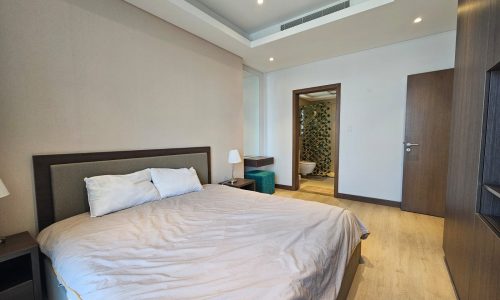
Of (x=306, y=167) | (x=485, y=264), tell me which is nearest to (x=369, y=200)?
(x=306, y=167)

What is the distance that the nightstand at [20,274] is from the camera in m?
1.25

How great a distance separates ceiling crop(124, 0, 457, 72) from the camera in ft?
7.55

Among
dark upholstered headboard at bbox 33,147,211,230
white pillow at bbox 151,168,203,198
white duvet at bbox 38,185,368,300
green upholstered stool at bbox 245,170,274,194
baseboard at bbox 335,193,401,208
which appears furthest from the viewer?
green upholstered stool at bbox 245,170,274,194

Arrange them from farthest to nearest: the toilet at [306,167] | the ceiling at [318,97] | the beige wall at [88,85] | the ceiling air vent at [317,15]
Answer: the ceiling at [318,97] < the toilet at [306,167] < the ceiling air vent at [317,15] < the beige wall at [88,85]

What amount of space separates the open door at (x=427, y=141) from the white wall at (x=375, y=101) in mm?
168

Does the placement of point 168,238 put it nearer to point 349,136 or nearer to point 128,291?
point 128,291

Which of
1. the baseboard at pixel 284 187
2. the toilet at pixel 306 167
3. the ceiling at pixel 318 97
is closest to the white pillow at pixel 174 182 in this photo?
the baseboard at pixel 284 187

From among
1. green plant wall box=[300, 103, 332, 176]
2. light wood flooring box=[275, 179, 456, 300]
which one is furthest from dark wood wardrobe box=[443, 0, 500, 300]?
green plant wall box=[300, 103, 332, 176]

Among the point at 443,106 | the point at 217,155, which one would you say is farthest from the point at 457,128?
the point at 217,155

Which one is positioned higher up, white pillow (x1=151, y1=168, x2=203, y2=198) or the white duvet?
white pillow (x1=151, y1=168, x2=203, y2=198)

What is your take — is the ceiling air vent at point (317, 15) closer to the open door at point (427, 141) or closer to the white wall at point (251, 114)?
the open door at point (427, 141)

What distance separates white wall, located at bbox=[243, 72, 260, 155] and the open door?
2680 millimetres

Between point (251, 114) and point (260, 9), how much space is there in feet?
7.08

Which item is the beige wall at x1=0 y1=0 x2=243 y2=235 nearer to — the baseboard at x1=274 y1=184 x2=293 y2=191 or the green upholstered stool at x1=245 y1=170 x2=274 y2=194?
the green upholstered stool at x1=245 y1=170 x2=274 y2=194
